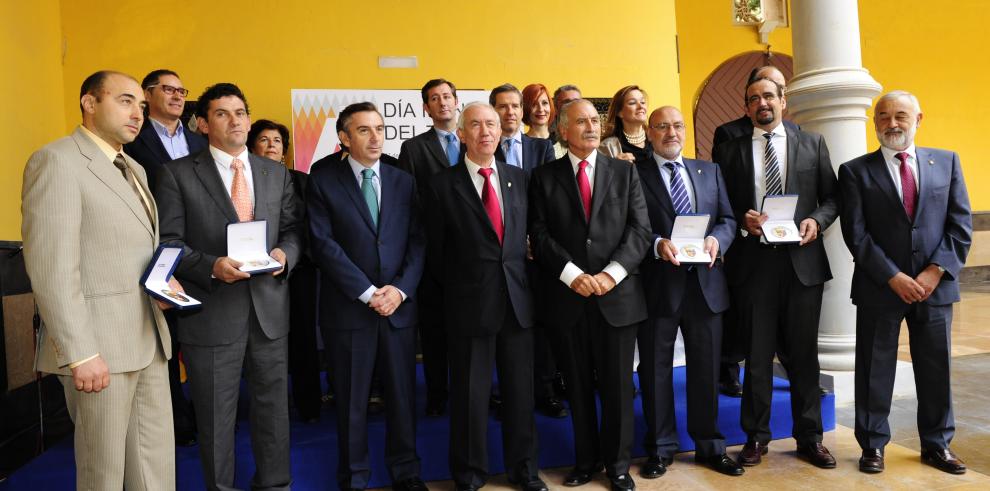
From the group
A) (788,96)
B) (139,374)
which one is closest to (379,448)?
(139,374)

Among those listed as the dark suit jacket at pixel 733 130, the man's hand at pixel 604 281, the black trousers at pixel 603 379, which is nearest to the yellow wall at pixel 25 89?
the black trousers at pixel 603 379

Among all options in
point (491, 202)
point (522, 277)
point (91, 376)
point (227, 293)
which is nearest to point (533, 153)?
point (491, 202)

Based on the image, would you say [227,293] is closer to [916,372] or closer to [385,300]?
[385,300]

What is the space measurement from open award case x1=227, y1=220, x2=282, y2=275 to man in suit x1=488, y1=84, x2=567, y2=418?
4.86ft

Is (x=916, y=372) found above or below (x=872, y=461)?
above

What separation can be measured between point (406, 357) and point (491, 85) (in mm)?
4456

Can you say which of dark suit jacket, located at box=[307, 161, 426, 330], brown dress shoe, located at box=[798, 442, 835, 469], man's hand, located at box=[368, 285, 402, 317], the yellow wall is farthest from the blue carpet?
the yellow wall

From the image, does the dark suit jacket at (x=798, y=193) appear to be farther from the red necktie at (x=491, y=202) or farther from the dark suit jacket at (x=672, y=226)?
the red necktie at (x=491, y=202)

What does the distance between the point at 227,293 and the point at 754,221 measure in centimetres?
239

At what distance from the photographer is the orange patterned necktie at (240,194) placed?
10.2 ft

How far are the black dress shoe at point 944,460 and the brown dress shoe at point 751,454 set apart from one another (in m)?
0.76

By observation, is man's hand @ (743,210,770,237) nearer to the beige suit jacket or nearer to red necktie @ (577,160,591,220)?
red necktie @ (577,160,591,220)

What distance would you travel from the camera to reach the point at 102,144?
8.47ft

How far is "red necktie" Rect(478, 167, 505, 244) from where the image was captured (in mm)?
3326
